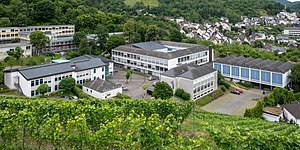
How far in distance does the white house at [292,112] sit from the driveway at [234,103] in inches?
121

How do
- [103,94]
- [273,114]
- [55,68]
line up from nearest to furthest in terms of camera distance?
[273,114] → [103,94] → [55,68]

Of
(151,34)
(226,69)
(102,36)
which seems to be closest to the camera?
(226,69)

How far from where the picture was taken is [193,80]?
25.0 metres

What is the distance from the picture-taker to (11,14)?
135ft

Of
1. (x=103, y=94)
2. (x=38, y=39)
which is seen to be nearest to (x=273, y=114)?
(x=103, y=94)

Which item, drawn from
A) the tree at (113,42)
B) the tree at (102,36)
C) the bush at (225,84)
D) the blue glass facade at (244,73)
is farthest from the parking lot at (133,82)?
the blue glass facade at (244,73)

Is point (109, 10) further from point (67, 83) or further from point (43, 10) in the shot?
point (67, 83)

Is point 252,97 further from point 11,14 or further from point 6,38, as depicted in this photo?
point 11,14

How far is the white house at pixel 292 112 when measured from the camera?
20938 millimetres

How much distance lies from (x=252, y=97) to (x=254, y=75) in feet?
12.3

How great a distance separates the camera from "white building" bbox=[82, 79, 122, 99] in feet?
77.7

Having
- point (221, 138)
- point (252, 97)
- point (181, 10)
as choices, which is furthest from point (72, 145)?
point (181, 10)

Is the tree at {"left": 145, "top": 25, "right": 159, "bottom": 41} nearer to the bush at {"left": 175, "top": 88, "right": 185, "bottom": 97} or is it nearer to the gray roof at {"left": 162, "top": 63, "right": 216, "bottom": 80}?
the gray roof at {"left": 162, "top": 63, "right": 216, "bottom": 80}

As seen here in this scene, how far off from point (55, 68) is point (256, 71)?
1910 cm
